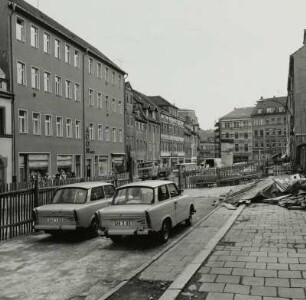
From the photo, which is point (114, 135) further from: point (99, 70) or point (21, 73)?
point (21, 73)

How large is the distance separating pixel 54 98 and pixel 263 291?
1214 inches

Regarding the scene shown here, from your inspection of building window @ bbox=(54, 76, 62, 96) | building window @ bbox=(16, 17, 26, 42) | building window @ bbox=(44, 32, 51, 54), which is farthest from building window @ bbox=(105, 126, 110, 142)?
building window @ bbox=(16, 17, 26, 42)

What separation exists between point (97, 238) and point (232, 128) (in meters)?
114

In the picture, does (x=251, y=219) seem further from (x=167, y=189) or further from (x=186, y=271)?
(x=186, y=271)

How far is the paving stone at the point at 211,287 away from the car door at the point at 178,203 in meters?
5.09

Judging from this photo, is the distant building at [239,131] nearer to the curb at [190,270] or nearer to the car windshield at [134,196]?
the car windshield at [134,196]

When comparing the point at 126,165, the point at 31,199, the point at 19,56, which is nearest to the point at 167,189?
the point at 31,199

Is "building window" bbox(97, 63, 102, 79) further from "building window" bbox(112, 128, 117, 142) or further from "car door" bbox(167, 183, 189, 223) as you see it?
"car door" bbox(167, 183, 189, 223)

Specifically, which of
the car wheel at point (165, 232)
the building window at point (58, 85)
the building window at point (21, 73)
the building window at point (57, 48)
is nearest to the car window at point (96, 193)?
the car wheel at point (165, 232)

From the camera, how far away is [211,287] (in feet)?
21.0

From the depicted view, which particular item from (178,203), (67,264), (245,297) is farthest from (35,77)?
(245,297)

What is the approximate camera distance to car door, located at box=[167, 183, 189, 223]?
463 inches

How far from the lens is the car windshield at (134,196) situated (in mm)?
10711

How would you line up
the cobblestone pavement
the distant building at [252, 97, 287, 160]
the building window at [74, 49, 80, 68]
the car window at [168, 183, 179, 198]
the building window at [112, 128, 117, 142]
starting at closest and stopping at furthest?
the cobblestone pavement
the car window at [168, 183, 179, 198]
the building window at [74, 49, 80, 68]
the building window at [112, 128, 117, 142]
the distant building at [252, 97, 287, 160]
